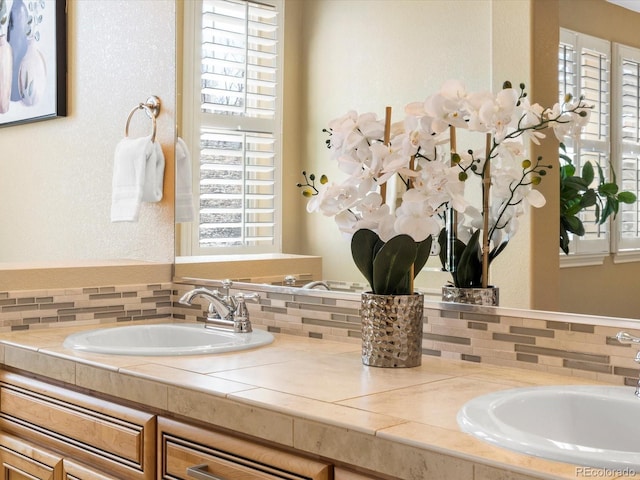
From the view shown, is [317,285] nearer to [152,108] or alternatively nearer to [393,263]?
[393,263]

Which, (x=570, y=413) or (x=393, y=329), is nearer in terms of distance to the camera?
(x=570, y=413)

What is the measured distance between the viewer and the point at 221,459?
1.36 metres

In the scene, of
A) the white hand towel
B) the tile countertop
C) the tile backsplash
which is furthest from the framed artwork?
the tile countertop

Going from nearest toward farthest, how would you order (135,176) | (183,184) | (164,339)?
1. (164,339)
2. (183,184)
3. (135,176)

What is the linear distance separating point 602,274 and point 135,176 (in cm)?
149

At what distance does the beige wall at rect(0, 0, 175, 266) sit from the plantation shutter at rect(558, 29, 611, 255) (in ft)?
4.23

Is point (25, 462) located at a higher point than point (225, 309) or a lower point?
lower

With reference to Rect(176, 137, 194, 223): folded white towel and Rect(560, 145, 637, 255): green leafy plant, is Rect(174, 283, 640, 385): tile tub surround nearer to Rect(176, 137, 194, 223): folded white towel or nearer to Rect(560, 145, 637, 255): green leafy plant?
Rect(560, 145, 637, 255): green leafy plant

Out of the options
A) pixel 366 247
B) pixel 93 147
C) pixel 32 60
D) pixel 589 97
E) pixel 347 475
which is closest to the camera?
pixel 347 475

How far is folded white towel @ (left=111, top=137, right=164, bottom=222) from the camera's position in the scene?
2.45 meters

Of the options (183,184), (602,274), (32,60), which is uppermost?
(32,60)

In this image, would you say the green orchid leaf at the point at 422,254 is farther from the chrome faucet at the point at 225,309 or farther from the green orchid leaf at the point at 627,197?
the chrome faucet at the point at 225,309

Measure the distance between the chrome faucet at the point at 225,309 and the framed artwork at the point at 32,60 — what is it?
4.11 ft

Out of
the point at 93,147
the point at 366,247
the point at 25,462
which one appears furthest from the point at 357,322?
the point at 93,147
